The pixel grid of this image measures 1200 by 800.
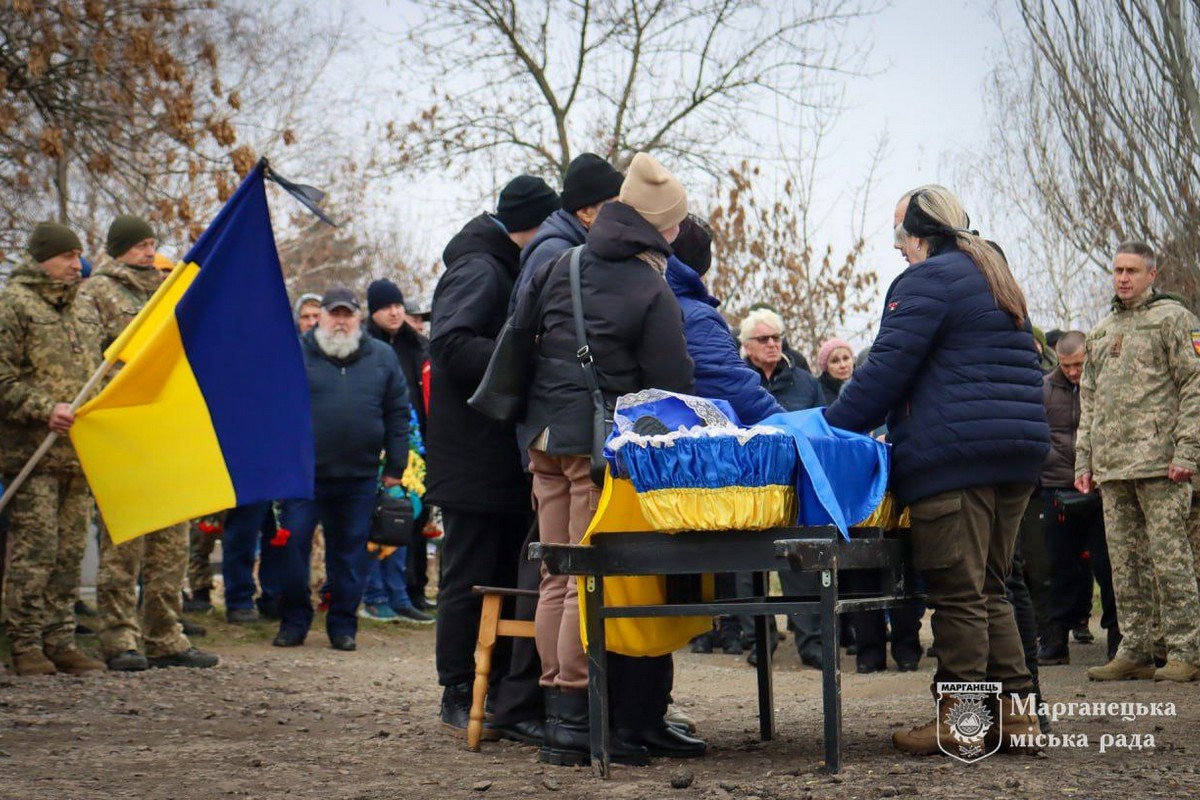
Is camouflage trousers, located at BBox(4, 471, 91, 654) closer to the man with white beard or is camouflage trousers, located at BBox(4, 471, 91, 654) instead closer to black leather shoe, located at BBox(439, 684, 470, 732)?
the man with white beard

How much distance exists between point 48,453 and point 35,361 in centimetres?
52

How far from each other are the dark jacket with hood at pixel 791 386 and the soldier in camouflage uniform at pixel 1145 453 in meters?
1.98

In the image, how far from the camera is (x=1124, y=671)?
8.45m

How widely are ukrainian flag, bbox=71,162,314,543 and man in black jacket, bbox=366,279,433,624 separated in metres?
3.47

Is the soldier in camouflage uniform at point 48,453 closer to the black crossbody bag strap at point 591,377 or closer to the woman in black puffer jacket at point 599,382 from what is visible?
the woman in black puffer jacket at point 599,382

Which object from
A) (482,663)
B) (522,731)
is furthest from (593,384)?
(522,731)

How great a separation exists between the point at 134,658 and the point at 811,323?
14962mm

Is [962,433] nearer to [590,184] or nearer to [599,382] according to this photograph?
[599,382]

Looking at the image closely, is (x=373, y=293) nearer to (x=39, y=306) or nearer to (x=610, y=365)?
(x=39, y=306)

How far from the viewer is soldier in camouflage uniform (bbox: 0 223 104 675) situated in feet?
27.3

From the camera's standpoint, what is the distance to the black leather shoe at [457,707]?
6.69 m
